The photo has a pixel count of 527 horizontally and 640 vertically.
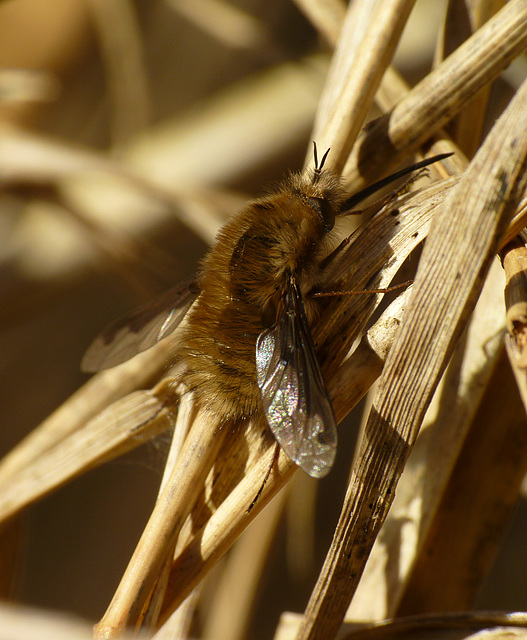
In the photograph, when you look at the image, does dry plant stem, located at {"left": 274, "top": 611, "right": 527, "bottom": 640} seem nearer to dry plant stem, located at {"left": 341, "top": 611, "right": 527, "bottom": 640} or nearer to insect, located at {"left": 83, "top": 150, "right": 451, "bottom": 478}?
dry plant stem, located at {"left": 341, "top": 611, "right": 527, "bottom": 640}

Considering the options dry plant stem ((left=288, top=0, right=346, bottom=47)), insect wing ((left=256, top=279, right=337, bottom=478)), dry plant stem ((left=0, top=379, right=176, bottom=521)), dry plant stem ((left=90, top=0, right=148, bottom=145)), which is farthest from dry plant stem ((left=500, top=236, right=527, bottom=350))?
dry plant stem ((left=90, top=0, right=148, bottom=145))

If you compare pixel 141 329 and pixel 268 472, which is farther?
pixel 141 329

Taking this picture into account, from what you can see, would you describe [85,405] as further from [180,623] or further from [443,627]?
[443,627]

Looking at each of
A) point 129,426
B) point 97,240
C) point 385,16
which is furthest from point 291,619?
point 97,240

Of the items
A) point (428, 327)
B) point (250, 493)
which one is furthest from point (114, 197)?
point (428, 327)

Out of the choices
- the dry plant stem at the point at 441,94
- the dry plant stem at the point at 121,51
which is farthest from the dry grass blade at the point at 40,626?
the dry plant stem at the point at 121,51

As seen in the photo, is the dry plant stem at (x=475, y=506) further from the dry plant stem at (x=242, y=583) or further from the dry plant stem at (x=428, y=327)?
the dry plant stem at (x=242, y=583)
